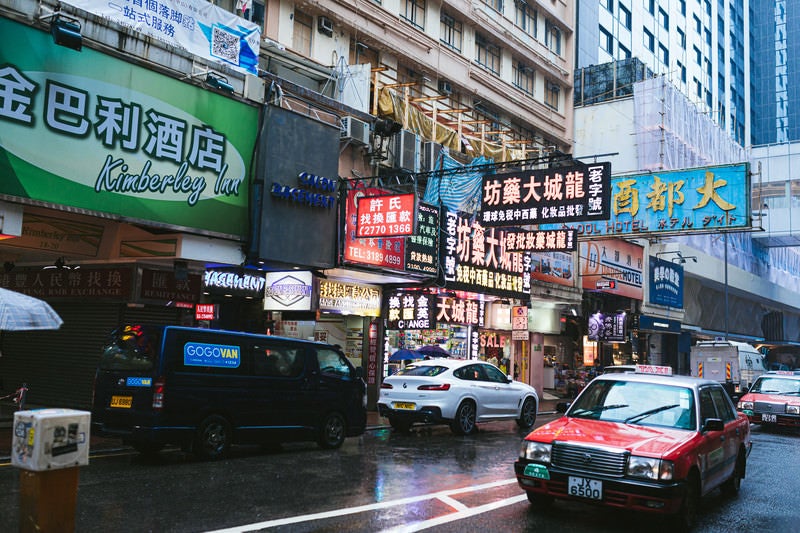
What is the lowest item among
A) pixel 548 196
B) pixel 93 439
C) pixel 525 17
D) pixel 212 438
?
pixel 93 439

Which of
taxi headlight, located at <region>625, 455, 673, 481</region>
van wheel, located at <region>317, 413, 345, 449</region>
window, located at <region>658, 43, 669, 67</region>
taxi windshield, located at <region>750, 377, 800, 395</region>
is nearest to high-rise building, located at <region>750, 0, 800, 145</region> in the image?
window, located at <region>658, 43, 669, 67</region>

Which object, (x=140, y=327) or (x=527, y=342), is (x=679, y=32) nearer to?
(x=527, y=342)

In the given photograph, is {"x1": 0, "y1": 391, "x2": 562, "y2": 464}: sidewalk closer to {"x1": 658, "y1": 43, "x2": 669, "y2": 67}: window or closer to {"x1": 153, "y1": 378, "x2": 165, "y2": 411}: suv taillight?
{"x1": 153, "y1": 378, "x2": 165, "y2": 411}: suv taillight

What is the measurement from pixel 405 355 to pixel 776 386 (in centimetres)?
1047

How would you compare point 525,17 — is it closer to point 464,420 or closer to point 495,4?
point 495,4

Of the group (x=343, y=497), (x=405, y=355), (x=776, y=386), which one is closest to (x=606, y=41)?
(x=776, y=386)

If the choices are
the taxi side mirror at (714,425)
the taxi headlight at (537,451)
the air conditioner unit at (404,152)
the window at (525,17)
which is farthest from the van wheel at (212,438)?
the window at (525,17)

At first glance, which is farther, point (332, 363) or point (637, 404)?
point (332, 363)

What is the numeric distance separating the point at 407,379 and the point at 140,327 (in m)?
6.79

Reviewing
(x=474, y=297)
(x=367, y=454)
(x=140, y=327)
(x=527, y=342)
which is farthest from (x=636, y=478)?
(x=527, y=342)

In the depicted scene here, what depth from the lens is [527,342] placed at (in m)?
30.5

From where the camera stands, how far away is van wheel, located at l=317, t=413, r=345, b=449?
13.2m

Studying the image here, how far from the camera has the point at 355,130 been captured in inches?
817

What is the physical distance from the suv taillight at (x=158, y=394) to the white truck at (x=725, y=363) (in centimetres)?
2486
